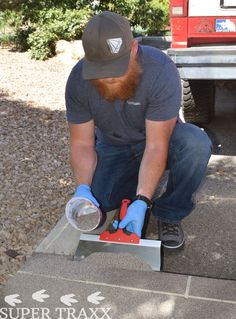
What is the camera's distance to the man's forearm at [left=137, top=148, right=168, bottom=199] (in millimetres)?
2355

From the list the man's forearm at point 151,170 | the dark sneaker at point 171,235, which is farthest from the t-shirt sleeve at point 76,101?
the dark sneaker at point 171,235

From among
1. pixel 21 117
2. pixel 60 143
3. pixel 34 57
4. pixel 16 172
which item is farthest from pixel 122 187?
pixel 34 57

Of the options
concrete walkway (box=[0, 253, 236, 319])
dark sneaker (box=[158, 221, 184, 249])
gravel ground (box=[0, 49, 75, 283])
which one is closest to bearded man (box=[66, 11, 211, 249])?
dark sneaker (box=[158, 221, 184, 249])

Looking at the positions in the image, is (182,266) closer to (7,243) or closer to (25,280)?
(25,280)

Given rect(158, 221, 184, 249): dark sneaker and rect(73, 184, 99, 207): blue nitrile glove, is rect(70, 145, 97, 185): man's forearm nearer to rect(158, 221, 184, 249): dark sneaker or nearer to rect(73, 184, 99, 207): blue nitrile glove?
rect(73, 184, 99, 207): blue nitrile glove

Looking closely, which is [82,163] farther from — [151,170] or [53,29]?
[53,29]

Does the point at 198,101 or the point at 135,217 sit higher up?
the point at 135,217

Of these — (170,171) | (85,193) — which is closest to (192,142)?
(170,171)

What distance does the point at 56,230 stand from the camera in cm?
275

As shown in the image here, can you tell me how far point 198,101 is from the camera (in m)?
4.74

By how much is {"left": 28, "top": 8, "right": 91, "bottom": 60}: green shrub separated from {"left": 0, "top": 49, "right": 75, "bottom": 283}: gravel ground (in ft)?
5.18

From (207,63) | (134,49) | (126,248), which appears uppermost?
(134,49)

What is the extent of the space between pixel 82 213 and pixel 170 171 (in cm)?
59

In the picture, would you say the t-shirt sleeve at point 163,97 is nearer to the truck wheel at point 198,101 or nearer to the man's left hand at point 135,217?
the man's left hand at point 135,217
